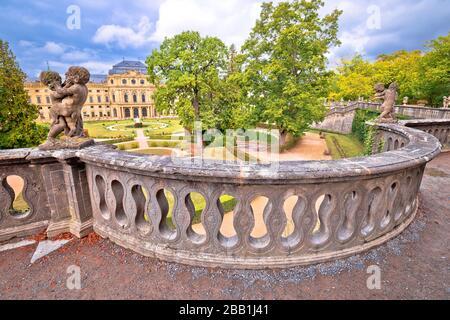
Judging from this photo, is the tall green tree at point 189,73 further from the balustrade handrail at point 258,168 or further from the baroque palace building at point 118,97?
the baroque palace building at point 118,97

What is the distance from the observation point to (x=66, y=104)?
3.25 metres

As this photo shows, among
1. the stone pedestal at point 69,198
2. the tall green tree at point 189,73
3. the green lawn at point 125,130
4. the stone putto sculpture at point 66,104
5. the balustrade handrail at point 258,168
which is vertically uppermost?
the tall green tree at point 189,73

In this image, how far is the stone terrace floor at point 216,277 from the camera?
2.42 meters

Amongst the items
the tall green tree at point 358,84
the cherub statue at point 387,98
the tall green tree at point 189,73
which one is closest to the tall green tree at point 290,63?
the tall green tree at point 189,73

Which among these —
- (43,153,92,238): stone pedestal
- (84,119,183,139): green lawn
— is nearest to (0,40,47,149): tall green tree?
(43,153,92,238): stone pedestal

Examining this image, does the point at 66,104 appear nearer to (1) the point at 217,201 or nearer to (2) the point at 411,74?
(1) the point at 217,201

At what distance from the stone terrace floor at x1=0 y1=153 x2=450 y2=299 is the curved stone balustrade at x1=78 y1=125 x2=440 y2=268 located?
0.14 m

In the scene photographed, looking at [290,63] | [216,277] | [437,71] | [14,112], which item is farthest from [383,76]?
[14,112]

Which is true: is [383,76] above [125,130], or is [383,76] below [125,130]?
above

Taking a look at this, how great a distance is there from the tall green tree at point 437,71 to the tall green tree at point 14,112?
3242cm

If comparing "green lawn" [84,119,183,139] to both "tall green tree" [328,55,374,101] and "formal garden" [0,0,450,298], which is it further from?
"formal garden" [0,0,450,298]

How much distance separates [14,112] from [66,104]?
527 inches

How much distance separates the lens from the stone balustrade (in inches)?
98.0
